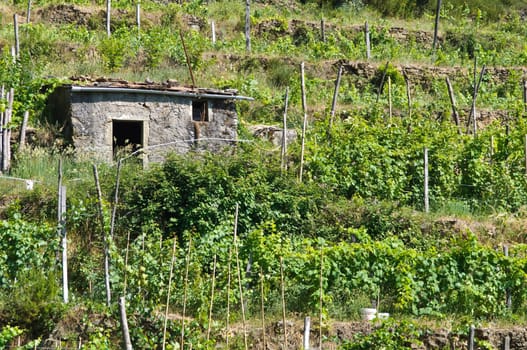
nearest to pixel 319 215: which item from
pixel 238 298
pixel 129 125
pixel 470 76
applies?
pixel 238 298

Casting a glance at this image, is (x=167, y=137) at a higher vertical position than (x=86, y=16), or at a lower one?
lower

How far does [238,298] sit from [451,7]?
2168 centimetres

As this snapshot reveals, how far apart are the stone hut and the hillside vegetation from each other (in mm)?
369

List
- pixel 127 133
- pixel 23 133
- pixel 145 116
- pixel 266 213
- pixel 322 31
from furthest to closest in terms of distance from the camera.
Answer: pixel 322 31 → pixel 127 133 → pixel 145 116 → pixel 23 133 → pixel 266 213

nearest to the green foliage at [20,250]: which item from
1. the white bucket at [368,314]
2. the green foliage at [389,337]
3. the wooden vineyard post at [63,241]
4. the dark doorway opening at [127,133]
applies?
the wooden vineyard post at [63,241]

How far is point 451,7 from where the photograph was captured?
34062 millimetres

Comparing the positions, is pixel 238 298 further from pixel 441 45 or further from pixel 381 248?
pixel 441 45

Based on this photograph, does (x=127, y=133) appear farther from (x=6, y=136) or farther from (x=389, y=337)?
(x=389, y=337)

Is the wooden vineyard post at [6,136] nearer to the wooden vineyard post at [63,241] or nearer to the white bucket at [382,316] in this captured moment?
the wooden vineyard post at [63,241]

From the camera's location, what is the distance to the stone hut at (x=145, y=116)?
18.5 m

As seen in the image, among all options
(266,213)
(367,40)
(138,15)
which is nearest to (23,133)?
(266,213)

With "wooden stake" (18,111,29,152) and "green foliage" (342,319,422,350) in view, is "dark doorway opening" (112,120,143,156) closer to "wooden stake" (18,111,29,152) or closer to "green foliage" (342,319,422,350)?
"wooden stake" (18,111,29,152)

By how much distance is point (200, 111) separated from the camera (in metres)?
19.8

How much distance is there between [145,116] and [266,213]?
3.49 meters
